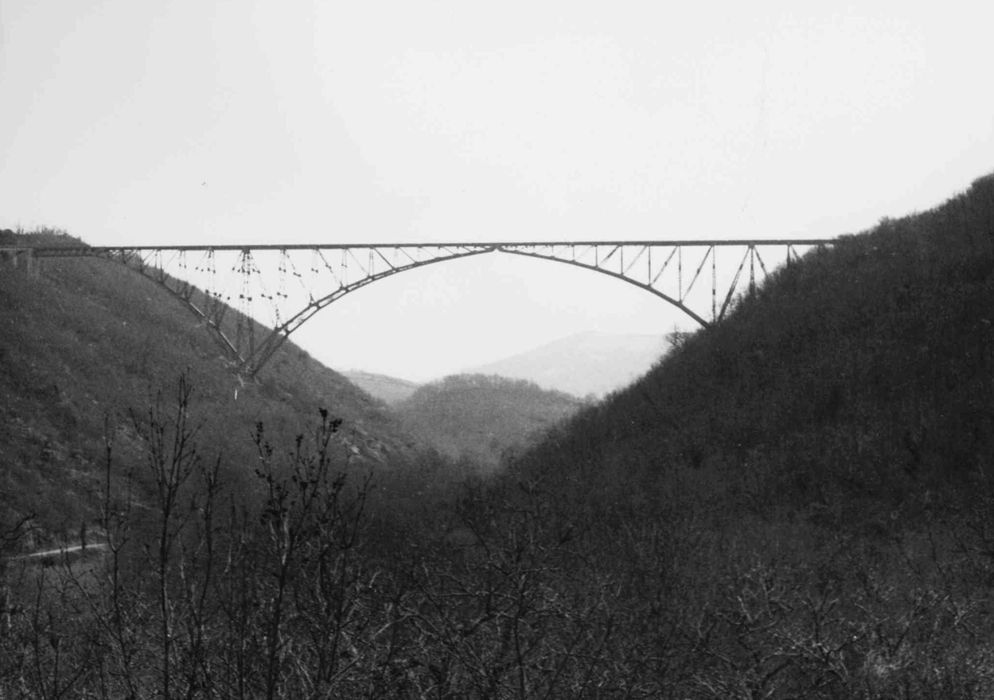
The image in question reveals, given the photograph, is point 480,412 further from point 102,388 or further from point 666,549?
point 666,549

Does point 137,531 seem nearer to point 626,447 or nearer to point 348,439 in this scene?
point 626,447

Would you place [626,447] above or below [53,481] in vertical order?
above

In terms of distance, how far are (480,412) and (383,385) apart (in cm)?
3434

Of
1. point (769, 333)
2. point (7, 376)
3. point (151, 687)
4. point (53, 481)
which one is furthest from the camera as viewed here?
point (7, 376)

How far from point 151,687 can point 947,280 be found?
58.2 feet

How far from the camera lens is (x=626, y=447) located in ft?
69.5

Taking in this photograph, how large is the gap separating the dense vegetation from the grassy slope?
3213 millimetres

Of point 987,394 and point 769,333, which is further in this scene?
point 769,333

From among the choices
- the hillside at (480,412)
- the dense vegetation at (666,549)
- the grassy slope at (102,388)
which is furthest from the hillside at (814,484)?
the hillside at (480,412)

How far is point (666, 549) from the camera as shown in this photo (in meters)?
11.0

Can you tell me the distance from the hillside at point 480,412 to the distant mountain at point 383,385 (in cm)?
1479

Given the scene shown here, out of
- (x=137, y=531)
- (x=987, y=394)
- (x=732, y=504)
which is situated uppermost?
(x=987, y=394)

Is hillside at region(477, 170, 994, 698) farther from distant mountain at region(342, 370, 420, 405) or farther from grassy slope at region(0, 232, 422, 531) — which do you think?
distant mountain at region(342, 370, 420, 405)

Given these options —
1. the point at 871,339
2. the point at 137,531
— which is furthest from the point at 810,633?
the point at 137,531
